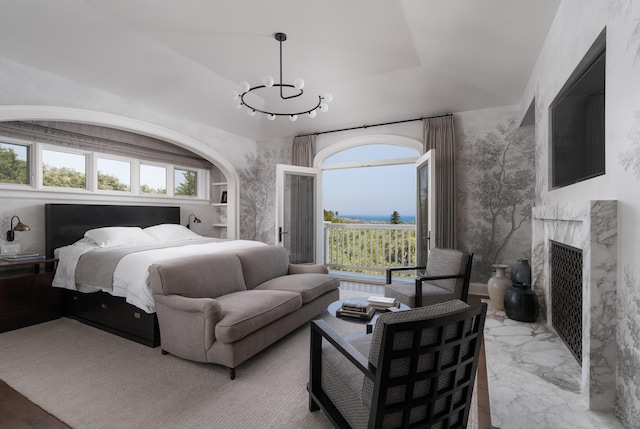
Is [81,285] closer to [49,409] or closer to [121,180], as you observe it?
[49,409]

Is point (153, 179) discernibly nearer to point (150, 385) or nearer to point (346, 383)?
point (150, 385)

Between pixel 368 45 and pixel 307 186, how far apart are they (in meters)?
2.60

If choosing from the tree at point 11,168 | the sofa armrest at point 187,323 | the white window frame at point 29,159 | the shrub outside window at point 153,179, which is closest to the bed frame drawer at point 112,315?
the sofa armrest at point 187,323

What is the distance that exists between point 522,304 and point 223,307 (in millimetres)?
2470

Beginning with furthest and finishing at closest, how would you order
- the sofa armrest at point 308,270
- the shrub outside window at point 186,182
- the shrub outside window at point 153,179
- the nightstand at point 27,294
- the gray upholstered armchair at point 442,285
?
the shrub outside window at point 186,182, the shrub outside window at point 153,179, the sofa armrest at point 308,270, the nightstand at point 27,294, the gray upholstered armchair at point 442,285

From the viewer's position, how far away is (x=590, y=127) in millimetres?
1778

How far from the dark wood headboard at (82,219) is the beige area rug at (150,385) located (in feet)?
4.46

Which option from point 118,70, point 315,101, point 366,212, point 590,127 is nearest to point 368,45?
point 315,101

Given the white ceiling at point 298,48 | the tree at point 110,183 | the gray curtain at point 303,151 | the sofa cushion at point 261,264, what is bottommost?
the sofa cushion at point 261,264

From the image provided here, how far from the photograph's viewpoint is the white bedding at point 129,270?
276cm

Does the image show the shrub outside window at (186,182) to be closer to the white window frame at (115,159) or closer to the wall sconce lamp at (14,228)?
the white window frame at (115,159)

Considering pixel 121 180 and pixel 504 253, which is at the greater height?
pixel 121 180

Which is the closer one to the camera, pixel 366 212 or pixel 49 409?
pixel 49 409

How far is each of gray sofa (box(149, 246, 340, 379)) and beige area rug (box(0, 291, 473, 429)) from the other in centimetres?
15
